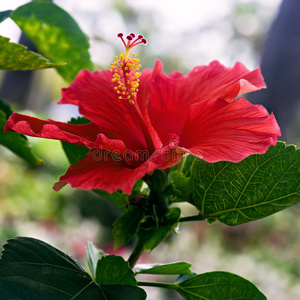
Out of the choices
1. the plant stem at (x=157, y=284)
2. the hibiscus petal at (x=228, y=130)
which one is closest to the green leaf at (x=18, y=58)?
the hibiscus petal at (x=228, y=130)

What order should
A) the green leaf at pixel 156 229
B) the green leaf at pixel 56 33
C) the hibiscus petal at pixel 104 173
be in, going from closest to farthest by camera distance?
the hibiscus petal at pixel 104 173 → the green leaf at pixel 156 229 → the green leaf at pixel 56 33

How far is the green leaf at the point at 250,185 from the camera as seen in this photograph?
44cm

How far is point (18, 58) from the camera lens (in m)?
0.46

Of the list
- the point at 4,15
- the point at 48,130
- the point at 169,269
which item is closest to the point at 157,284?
the point at 169,269

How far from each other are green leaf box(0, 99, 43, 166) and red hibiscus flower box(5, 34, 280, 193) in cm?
8

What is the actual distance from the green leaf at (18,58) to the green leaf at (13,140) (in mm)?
82

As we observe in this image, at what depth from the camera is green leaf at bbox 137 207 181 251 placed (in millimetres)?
470

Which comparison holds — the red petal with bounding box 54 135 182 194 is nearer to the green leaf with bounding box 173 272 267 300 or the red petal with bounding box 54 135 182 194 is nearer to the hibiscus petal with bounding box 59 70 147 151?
the hibiscus petal with bounding box 59 70 147 151

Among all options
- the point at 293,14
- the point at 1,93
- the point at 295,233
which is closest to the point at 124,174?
the point at 293,14

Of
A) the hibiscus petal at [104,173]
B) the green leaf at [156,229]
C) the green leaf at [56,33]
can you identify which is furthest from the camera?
the green leaf at [56,33]

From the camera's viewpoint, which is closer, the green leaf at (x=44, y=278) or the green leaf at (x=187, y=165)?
the green leaf at (x=44, y=278)

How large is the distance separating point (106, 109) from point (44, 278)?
0.25 m

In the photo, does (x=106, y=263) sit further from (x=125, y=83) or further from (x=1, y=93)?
(x=1, y=93)

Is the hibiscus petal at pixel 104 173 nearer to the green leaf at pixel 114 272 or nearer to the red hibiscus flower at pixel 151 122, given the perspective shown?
the red hibiscus flower at pixel 151 122
